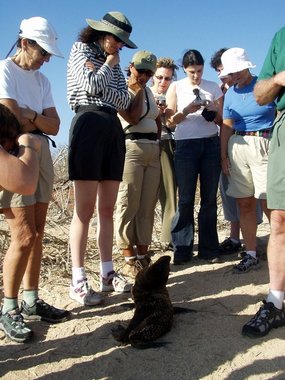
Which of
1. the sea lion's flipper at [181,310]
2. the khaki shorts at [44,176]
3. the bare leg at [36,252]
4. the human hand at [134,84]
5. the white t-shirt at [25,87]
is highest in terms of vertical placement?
the human hand at [134,84]

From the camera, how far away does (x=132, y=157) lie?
4.47 metres

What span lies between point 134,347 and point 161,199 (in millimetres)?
2537

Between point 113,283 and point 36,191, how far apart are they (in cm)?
119

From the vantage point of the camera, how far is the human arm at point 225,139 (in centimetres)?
456

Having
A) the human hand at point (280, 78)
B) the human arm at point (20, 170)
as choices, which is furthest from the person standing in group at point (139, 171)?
the human arm at point (20, 170)

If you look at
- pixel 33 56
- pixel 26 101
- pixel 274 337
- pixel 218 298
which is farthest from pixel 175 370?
pixel 33 56

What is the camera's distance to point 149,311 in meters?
3.26

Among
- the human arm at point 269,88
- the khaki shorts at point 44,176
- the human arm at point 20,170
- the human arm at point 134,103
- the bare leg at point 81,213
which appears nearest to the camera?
the human arm at point 20,170

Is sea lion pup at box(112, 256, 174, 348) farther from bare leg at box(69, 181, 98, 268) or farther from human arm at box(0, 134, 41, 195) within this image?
human arm at box(0, 134, 41, 195)

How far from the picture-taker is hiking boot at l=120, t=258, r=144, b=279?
4.54m

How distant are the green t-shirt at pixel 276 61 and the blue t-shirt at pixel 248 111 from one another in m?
0.92

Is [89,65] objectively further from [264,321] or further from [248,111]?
[264,321]

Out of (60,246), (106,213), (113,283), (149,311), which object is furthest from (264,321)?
(60,246)

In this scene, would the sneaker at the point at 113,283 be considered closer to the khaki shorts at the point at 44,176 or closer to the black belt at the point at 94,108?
the khaki shorts at the point at 44,176
